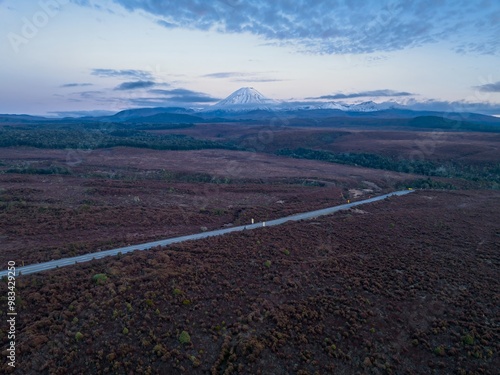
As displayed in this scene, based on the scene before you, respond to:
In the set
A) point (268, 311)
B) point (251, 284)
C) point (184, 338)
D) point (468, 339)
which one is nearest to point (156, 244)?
point (251, 284)

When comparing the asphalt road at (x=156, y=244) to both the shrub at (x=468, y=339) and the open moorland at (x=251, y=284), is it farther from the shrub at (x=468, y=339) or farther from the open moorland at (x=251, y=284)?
the shrub at (x=468, y=339)

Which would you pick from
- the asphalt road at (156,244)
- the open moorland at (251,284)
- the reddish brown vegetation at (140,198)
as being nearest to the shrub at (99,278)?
the open moorland at (251,284)

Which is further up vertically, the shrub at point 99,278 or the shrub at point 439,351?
the shrub at point 99,278

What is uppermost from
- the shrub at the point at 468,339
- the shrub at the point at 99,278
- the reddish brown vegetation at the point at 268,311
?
the shrub at the point at 99,278

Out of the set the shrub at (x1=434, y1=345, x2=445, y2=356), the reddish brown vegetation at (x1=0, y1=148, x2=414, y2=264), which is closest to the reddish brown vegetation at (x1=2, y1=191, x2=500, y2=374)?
the shrub at (x1=434, y1=345, x2=445, y2=356)

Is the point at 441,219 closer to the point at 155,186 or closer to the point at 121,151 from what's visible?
the point at 155,186

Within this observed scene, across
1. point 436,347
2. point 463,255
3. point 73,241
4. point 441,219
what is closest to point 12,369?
point 73,241

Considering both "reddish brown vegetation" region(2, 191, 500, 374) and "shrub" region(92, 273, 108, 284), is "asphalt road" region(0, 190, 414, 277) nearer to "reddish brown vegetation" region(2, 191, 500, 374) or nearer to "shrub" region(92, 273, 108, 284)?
"reddish brown vegetation" region(2, 191, 500, 374)
